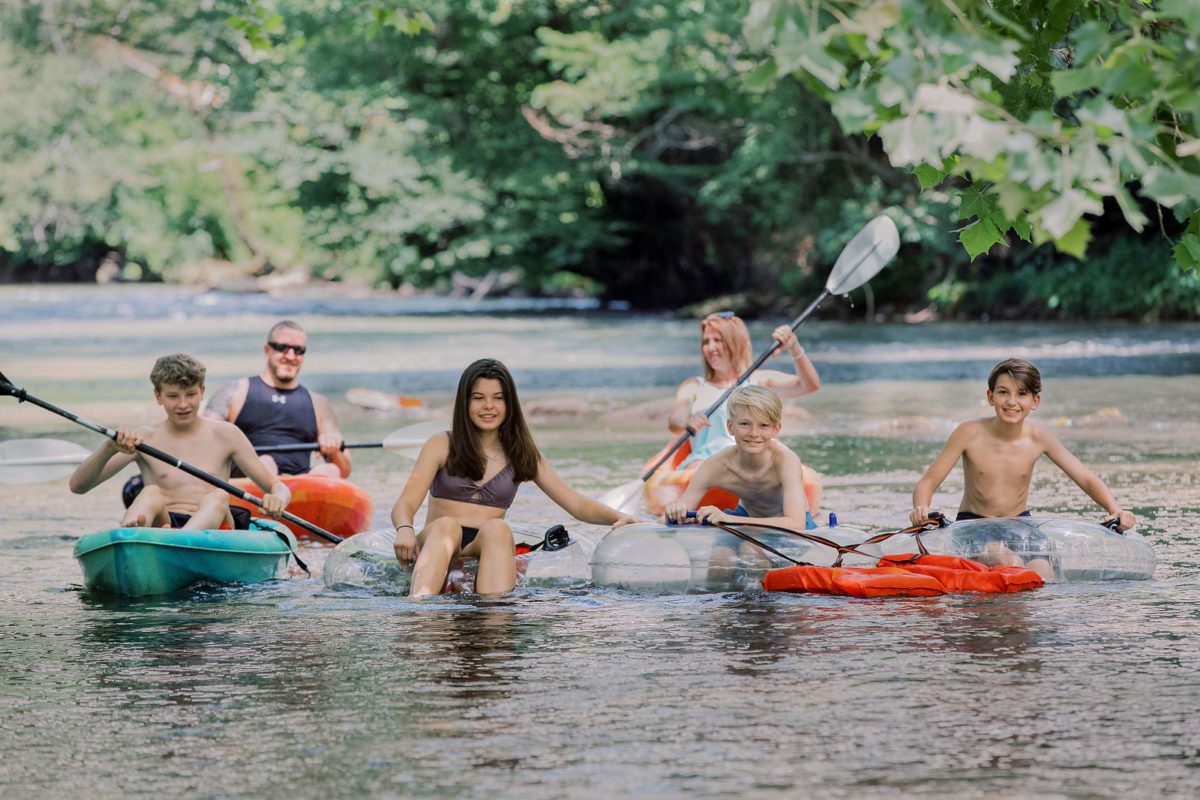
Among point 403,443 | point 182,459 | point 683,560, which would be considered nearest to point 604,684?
point 683,560

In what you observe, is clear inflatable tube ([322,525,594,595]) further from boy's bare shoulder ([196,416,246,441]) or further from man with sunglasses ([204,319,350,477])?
man with sunglasses ([204,319,350,477])

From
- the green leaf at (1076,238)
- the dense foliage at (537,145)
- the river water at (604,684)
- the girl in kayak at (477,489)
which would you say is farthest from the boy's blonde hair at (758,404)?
the dense foliage at (537,145)

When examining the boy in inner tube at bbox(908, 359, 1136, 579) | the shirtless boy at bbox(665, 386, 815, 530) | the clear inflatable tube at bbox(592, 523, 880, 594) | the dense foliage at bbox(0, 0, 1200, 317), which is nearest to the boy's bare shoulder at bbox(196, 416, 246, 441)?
the clear inflatable tube at bbox(592, 523, 880, 594)

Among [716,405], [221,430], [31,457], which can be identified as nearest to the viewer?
[221,430]

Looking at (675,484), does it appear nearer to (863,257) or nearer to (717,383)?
(717,383)

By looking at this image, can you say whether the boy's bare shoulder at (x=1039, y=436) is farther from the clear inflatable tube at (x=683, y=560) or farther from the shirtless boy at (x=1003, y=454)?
the clear inflatable tube at (x=683, y=560)

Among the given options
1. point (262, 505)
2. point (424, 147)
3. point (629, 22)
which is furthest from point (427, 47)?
point (262, 505)

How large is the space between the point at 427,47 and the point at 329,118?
7.53 feet

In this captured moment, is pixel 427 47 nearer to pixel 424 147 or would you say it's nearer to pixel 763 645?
pixel 424 147

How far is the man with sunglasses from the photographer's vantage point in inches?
353

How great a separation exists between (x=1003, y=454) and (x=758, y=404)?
3.43 ft

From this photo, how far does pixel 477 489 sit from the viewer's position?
6.88m

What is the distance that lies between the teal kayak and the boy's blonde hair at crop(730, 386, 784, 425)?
196 centimetres

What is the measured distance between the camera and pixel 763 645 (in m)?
5.68
